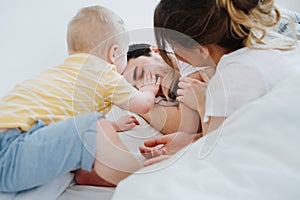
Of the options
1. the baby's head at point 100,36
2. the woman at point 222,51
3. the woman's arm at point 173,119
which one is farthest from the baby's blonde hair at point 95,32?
the woman's arm at point 173,119

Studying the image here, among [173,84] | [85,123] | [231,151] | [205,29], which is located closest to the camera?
[231,151]

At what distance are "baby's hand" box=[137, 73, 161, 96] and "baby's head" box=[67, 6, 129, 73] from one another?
97 millimetres

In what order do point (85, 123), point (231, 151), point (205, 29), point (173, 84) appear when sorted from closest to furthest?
point (231, 151) < point (85, 123) < point (205, 29) < point (173, 84)

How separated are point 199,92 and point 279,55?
0.21m

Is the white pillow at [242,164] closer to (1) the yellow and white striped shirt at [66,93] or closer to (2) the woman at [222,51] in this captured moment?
(2) the woman at [222,51]

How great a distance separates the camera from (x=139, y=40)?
100cm

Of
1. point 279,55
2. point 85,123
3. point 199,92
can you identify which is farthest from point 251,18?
point 85,123

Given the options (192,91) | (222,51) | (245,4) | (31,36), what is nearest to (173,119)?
(192,91)

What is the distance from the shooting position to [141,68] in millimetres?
1093

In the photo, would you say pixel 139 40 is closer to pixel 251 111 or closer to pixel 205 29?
pixel 205 29

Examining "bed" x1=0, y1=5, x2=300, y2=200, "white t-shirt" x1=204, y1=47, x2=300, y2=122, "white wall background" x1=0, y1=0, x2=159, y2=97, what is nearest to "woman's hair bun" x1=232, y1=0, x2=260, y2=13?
"white t-shirt" x1=204, y1=47, x2=300, y2=122

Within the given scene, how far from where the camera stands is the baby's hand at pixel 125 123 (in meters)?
0.97

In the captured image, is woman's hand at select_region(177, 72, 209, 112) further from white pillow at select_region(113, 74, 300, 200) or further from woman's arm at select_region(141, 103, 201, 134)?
white pillow at select_region(113, 74, 300, 200)

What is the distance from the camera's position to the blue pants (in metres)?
0.76
